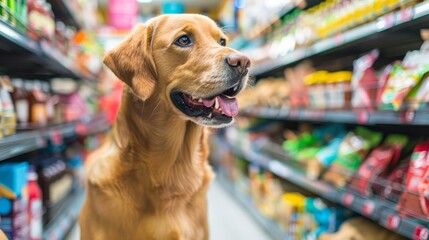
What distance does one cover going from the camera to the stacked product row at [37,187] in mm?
1666

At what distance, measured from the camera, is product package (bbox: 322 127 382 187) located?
7.16ft

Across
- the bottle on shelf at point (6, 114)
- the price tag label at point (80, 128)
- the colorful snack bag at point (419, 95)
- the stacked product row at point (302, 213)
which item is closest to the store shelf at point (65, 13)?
the price tag label at point (80, 128)

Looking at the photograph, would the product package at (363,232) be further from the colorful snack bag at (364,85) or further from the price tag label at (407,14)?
the price tag label at (407,14)

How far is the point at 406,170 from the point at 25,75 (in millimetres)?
3125

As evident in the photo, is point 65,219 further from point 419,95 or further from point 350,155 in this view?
point 419,95

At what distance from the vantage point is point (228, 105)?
4.58 ft

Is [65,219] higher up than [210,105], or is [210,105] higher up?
[210,105]

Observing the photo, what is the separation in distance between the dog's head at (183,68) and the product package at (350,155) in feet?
3.51

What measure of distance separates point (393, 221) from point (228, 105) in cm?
89

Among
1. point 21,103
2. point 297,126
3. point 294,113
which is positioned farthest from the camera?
point 297,126

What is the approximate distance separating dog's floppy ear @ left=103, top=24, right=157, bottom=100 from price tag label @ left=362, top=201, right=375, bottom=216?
117 cm

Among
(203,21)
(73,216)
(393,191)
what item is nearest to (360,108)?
(393,191)

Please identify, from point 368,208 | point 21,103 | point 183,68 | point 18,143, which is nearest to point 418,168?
point 368,208

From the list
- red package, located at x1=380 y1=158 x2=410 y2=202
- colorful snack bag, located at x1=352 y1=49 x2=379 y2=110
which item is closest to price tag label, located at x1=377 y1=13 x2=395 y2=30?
colorful snack bag, located at x1=352 y1=49 x2=379 y2=110
